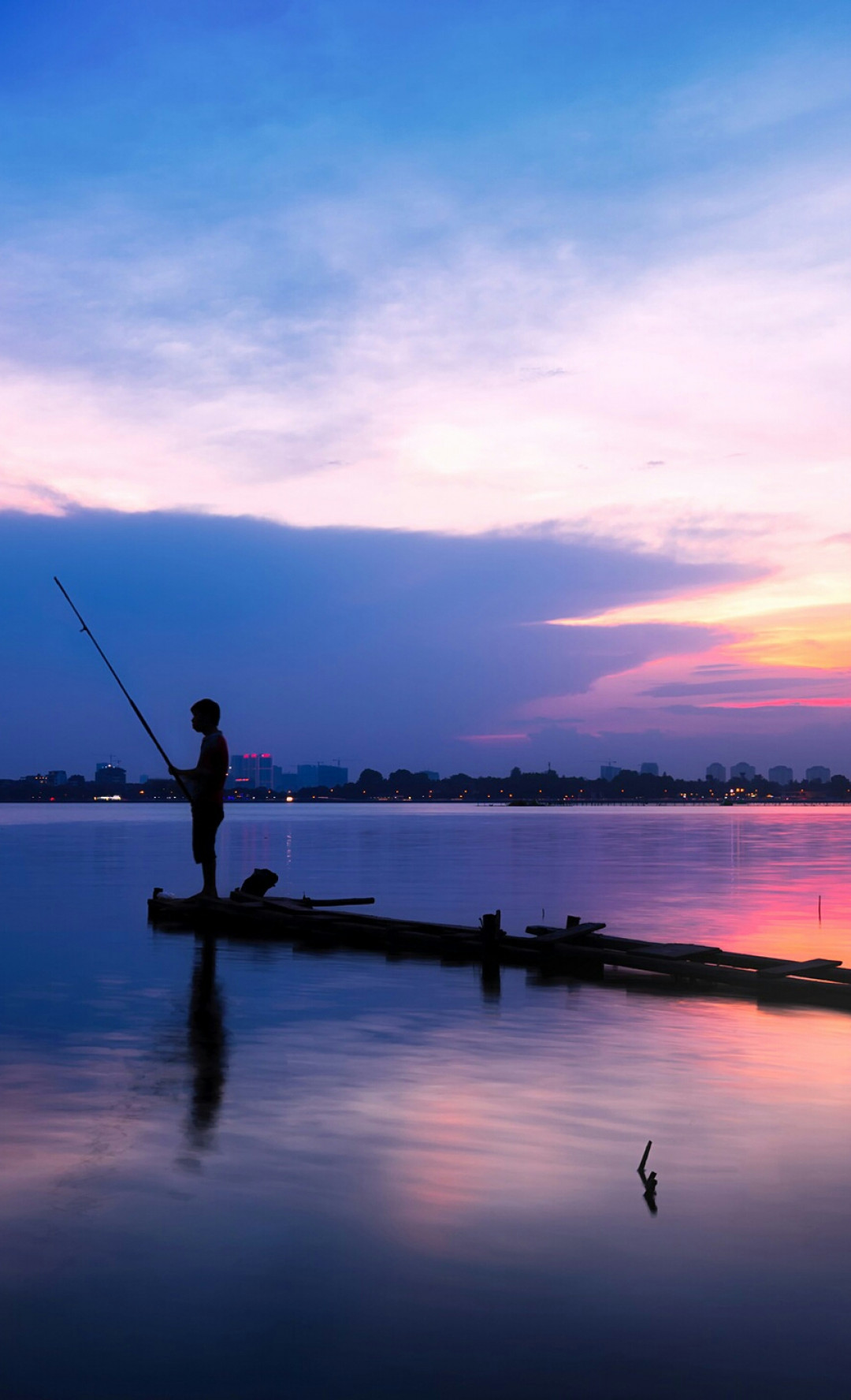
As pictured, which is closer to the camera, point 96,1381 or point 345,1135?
point 96,1381

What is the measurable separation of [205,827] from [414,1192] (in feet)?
45.0

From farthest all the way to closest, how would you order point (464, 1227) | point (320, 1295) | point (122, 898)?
point (122, 898) < point (464, 1227) < point (320, 1295)

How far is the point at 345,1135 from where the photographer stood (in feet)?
26.5

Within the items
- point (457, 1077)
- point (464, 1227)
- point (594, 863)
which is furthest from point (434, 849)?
point (464, 1227)

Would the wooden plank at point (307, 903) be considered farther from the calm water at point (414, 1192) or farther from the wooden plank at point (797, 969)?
the wooden plank at point (797, 969)

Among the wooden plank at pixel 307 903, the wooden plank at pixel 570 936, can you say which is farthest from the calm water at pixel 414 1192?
the wooden plank at pixel 307 903

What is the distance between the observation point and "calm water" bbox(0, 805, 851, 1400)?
196 inches

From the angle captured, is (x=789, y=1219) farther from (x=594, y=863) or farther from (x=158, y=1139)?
(x=594, y=863)

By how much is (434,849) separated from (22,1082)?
49.9 m

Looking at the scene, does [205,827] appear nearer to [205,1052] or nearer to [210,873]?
[210,873]

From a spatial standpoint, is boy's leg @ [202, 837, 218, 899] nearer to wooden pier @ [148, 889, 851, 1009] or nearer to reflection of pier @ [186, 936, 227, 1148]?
wooden pier @ [148, 889, 851, 1009]

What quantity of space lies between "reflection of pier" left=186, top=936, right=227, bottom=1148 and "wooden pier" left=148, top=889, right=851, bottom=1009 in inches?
116

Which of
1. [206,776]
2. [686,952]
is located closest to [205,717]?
[206,776]

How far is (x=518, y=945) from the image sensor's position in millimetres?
17562
